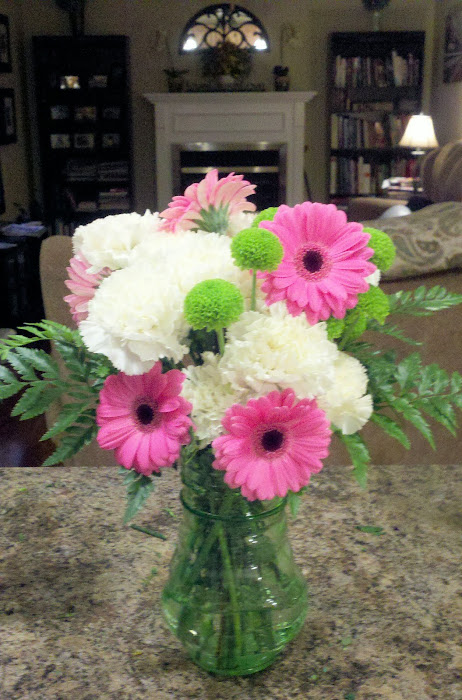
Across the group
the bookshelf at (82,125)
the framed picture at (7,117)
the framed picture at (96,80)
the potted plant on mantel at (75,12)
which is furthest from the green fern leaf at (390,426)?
the potted plant on mantel at (75,12)

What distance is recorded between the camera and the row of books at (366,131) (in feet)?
20.2

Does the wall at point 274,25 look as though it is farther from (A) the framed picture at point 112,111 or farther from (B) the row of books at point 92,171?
(B) the row of books at point 92,171

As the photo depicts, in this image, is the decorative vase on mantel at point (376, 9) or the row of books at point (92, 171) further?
the row of books at point (92, 171)

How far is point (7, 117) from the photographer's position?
5613 millimetres

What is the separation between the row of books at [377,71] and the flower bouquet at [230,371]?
5923 millimetres

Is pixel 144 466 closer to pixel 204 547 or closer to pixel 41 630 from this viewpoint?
pixel 204 547

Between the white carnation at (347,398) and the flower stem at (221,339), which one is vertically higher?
the flower stem at (221,339)

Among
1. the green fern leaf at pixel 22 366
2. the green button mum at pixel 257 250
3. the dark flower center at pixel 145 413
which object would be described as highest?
the green button mum at pixel 257 250

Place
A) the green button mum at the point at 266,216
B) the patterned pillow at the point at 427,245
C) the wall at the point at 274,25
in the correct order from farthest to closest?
the wall at the point at 274,25 → the patterned pillow at the point at 427,245 → the green button mum at the point at 266,216

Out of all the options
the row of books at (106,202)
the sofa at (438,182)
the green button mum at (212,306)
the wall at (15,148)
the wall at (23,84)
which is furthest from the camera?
the row of books at (106,202)

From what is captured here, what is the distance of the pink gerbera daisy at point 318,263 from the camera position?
1.77 feet

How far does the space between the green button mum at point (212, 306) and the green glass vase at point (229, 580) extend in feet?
0.51

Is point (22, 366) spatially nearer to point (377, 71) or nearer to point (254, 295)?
point (254, 295)

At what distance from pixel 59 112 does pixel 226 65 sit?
145 centimetres
